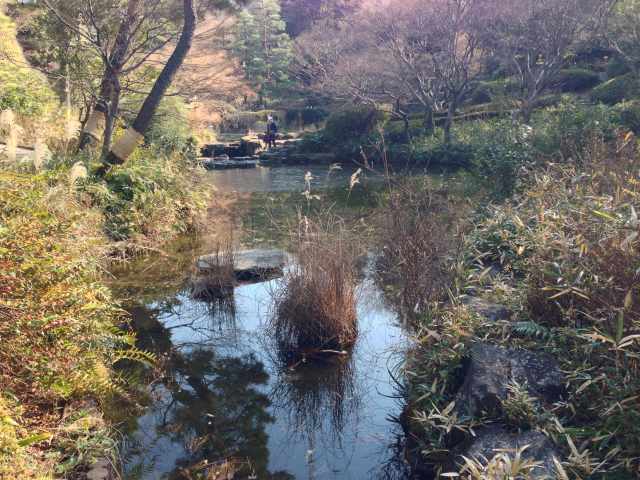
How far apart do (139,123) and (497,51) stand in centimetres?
1267

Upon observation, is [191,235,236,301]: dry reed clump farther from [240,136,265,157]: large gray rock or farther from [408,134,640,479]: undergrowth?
[240,136,265,157]: large gray rock

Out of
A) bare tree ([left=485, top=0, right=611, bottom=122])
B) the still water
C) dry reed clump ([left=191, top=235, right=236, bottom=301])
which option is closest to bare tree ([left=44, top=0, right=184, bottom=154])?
dry reed clump ([left=191, top=235, right=236, bottom=301])

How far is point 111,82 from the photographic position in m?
8.12

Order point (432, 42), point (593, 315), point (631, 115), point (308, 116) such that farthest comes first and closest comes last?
point (308, 116), point (432, 42), point (631, 115), point (593, 315)

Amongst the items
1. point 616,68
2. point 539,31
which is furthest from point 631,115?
point 616,68

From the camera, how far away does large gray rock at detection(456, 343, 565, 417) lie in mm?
2736

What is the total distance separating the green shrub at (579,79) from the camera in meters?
21.3

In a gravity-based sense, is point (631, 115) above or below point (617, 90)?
below

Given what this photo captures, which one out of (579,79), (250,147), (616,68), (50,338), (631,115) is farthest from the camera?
(579,79)

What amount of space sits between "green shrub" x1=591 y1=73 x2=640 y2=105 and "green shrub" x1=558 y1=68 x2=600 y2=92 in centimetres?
283

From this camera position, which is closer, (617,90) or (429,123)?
(617,90)

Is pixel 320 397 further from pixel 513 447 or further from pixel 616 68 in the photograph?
pixel 616 68

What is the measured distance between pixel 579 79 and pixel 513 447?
21.8 m

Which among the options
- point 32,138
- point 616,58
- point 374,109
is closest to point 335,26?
point 374,109
